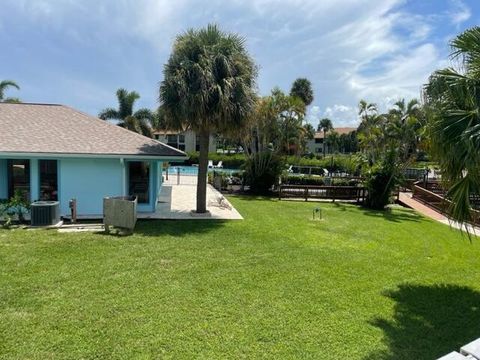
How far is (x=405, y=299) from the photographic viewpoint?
7.25 meters

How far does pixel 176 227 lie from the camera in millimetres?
12852

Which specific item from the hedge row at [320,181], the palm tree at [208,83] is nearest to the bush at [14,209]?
the palm tree at [208,83]

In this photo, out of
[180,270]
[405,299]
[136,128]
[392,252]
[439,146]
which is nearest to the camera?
[439,146]

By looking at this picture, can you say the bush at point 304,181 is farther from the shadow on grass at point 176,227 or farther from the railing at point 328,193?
the shadow on grass at point 176,227

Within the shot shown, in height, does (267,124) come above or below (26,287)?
above

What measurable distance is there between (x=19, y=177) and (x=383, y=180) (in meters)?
16.9

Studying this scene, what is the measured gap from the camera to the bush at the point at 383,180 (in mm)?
19953

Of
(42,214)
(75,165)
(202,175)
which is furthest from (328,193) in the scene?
(42,214)

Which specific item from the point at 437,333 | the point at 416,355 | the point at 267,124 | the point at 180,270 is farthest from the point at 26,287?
the point at 267,124

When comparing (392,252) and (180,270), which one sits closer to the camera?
(180,270)

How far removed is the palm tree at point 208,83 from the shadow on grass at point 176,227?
350cm

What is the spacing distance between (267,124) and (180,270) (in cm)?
1721

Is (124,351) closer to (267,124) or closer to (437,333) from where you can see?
(437,333)

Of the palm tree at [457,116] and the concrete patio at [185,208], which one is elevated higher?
the palm tree at [457,116]
